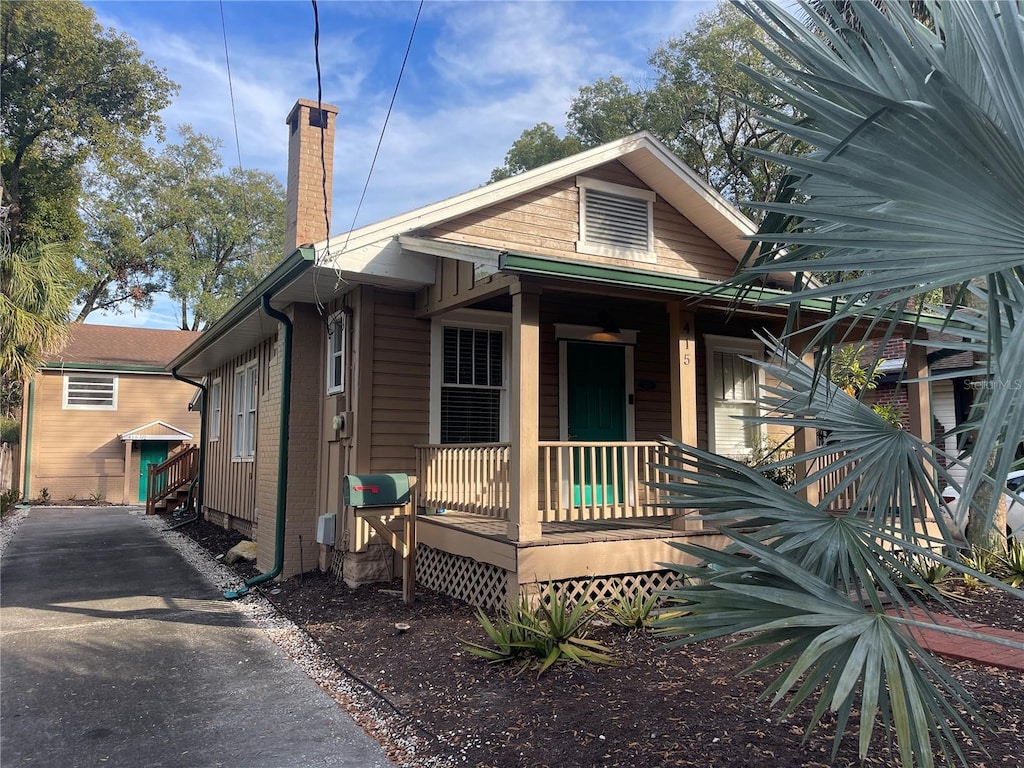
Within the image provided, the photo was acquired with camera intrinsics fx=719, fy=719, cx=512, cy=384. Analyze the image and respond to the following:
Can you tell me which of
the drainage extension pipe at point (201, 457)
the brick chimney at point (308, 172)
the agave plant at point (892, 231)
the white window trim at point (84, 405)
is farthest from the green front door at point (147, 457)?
the agave plant at point (892, 231)

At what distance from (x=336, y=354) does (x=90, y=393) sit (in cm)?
1770

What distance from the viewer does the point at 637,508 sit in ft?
22.5

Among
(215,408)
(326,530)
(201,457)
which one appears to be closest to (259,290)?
(326,530)

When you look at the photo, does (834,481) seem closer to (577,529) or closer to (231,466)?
(577,529)

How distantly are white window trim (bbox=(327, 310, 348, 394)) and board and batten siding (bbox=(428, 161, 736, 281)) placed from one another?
5.06ft

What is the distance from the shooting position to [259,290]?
878 centimetres

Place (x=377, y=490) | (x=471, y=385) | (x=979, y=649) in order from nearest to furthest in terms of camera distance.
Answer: (x=979, y=649) < (x=377, y=490) < (x=471, y=385)

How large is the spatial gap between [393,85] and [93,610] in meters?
6.35

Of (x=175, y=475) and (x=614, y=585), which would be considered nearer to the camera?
(x=614, y=585)

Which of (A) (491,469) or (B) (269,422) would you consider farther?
(B) (269,422)

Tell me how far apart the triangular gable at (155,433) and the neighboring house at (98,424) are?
3 cm

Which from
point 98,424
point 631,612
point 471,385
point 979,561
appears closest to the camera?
point 631,612

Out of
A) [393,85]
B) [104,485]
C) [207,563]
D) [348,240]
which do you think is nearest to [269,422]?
[207,563]

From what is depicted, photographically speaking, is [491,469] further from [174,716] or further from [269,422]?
[269,422]
